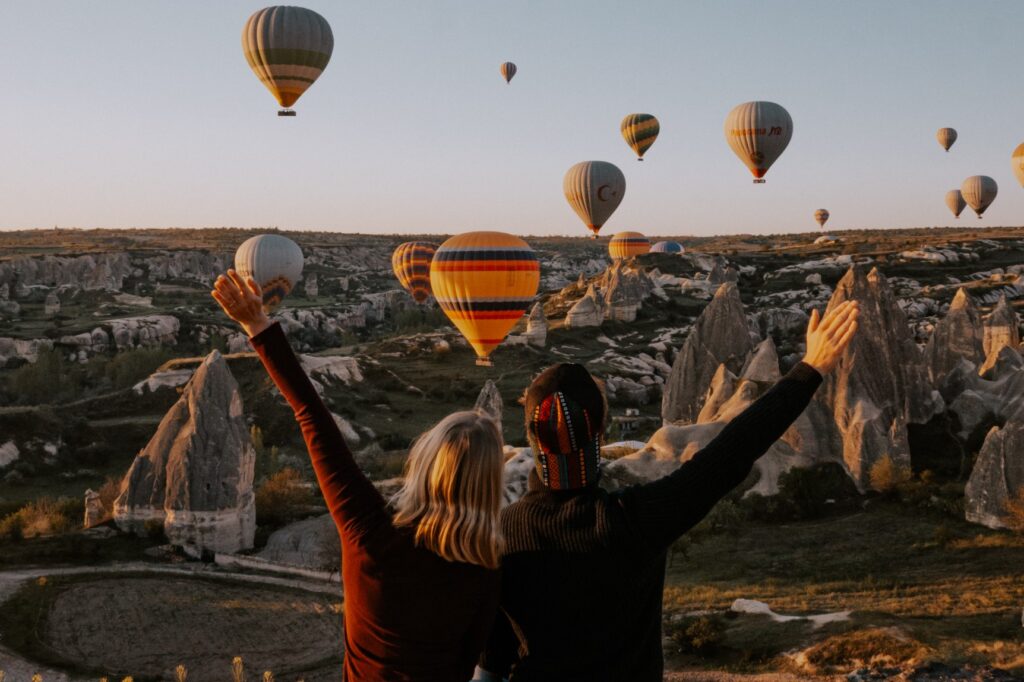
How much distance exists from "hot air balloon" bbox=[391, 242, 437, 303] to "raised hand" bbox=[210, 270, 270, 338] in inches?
2494

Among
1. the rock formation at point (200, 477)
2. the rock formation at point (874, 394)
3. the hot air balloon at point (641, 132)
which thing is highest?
the hot air balloon at point (641, 132)

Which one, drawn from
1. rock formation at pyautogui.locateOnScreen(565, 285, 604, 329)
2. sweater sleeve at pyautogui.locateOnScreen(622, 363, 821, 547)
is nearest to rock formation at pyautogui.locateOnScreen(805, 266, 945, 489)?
sweater sleeve at pyautogui.locateOnScreen(622, 363, 821, 547)

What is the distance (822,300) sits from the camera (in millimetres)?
78375

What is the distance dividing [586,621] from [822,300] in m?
79.9

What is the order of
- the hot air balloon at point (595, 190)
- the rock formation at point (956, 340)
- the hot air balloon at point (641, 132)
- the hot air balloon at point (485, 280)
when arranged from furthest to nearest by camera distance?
the hot air balloon at point (641, 132) → the hot air balloon at point (595, 190) → the rock formation at point (956, 340) → the hot air balloon at point (485, 280)

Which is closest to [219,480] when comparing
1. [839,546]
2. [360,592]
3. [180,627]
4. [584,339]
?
[180,627]

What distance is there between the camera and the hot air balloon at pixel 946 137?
7850 cm

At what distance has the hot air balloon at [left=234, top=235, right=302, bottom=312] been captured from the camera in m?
55.5

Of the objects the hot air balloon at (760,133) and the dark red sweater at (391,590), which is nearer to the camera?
the dark red sweater at (391,590)

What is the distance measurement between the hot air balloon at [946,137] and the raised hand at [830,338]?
85478 mm

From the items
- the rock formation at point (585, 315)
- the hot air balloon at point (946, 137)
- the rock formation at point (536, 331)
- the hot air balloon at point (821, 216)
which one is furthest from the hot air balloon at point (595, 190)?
the hot air balloon at point (821, 216)

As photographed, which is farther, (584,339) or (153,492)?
(584,339)

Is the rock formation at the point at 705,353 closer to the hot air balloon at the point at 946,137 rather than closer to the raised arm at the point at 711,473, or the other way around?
the raised arm at the point at 711,473

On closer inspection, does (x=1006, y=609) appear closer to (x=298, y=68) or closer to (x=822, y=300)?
(x=298, y=68)
